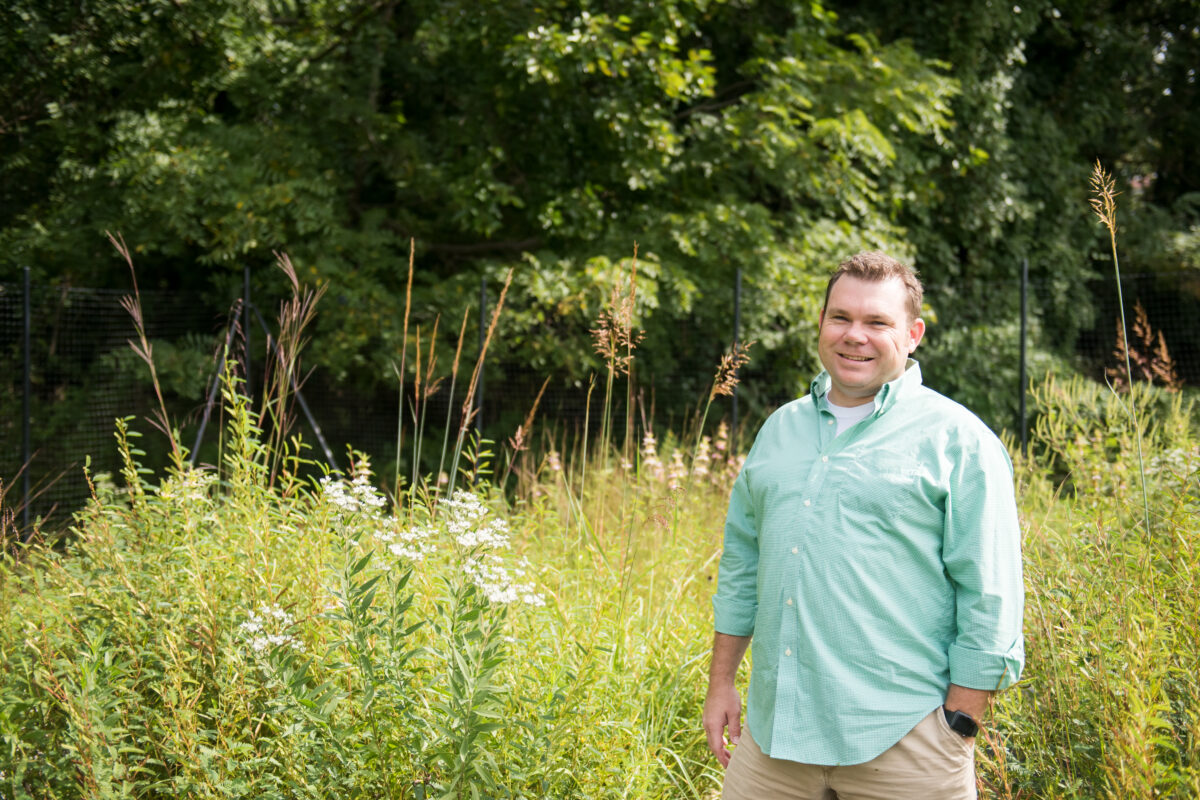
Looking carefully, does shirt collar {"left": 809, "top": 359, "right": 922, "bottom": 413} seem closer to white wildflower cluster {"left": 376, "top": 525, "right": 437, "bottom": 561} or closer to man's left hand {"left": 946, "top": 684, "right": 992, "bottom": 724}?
man's left hand {"left": 946, "top": 684, "right": 992, "bottom": 724}

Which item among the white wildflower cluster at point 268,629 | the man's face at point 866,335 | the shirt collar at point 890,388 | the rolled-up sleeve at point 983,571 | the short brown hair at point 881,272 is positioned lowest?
the white wildflower cluster at point 268,629

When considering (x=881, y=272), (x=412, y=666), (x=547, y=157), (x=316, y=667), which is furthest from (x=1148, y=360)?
(x=547, y=157)

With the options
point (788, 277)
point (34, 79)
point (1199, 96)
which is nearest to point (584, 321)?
point (788, 277)

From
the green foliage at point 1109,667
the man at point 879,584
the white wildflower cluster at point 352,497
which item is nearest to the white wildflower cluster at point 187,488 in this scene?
the white wildflower cluster at point 352,497

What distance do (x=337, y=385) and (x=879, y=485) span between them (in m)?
9.28

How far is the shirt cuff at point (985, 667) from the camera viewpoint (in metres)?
1.69

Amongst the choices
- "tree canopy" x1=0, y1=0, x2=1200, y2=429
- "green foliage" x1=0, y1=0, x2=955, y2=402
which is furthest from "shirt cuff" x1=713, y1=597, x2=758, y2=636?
"green foliage" x1=0, y1=0, x2=955, y2=402

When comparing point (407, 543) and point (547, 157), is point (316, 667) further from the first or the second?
point (547, 157)

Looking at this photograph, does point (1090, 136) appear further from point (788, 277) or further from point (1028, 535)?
point (1028, 535)

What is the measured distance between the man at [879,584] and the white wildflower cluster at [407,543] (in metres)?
0.93

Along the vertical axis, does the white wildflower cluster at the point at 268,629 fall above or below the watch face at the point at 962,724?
below

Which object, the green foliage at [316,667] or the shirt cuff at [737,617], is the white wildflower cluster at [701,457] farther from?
the shirt cuff at [737,617]

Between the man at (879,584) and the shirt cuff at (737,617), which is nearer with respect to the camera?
the man at (879,584)

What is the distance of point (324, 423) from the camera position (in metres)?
10.9
